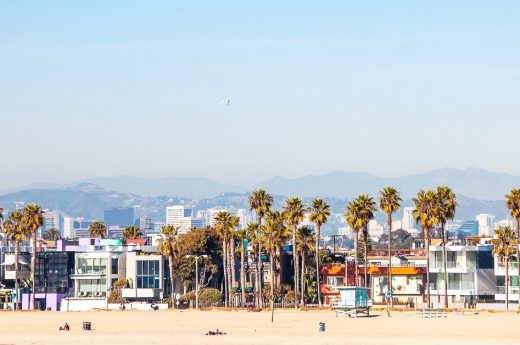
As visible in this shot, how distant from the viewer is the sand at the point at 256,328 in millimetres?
84938

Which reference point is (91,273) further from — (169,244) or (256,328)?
(256,328)

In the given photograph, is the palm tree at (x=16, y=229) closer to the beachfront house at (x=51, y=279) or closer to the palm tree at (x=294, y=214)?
the beachfront house at (x=51, y=279)

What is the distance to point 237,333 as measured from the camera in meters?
92.7

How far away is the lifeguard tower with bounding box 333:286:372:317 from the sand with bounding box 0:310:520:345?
1.24 metres

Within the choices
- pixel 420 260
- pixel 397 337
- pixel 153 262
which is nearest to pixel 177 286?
pixel 153 262

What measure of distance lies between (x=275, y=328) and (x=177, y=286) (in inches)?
2175

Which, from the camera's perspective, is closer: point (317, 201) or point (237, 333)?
A: point (237, 333)

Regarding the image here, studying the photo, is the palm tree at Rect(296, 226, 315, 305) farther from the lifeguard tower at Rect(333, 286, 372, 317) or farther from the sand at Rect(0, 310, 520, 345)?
the lifeguard tower at Rect(333, 286, 372, 317)

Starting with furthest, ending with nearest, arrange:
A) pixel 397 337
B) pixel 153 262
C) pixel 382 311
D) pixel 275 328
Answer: pixel 153 262
pixel 382 311
pixel 275 328
pixel 397 337

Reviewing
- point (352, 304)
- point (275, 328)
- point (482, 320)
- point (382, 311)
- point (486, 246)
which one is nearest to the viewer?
point (275, 328)

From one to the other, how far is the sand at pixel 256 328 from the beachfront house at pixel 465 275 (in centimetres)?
1935

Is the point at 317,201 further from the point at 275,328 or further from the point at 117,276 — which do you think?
the point at 275,328

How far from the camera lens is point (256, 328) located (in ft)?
324

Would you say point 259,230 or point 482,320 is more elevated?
point 259,230
